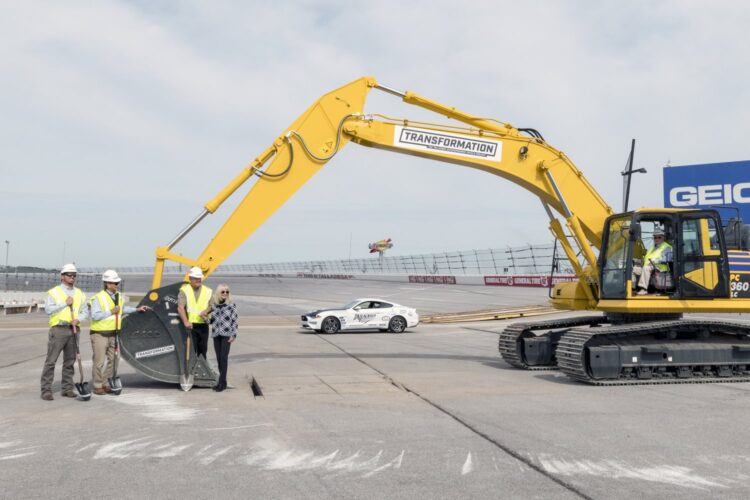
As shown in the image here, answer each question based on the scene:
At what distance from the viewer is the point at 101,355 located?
34.3 feet

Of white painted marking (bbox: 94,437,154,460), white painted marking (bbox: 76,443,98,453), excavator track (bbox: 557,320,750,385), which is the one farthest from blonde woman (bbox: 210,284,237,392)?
excavator track (bbox: 557,320,750,385)

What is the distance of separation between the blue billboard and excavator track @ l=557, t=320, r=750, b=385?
25943 millimetres

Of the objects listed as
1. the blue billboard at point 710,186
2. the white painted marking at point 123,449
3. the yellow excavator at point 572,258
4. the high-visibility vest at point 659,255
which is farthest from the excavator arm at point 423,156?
the blue billboard at point 710,186

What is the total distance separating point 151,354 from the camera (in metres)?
11.2

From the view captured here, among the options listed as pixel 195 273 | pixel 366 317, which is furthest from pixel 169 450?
pixel 366 317

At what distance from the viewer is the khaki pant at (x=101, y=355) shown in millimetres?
10420

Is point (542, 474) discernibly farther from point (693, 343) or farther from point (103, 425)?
point (693, 343)

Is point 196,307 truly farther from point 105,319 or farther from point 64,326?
point 64,326

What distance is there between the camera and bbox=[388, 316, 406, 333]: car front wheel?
85.8 ft

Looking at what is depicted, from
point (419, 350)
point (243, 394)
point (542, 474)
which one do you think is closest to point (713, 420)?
point (542, 474)

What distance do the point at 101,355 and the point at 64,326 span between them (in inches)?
26.6

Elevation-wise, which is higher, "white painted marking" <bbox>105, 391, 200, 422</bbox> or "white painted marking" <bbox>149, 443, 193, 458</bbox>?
"white painted marking" <bbox>149, 443, 193, 458</bbox>

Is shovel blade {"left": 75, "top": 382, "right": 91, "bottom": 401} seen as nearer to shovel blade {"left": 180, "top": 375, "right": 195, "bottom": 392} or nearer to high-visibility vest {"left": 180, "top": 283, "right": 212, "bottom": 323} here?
shovel blade {"left": 180, "top": 375, "right": 195, "bottom": 392}

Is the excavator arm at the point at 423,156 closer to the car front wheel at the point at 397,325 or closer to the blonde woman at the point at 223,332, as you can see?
the blonde woman at the point at 223,332
